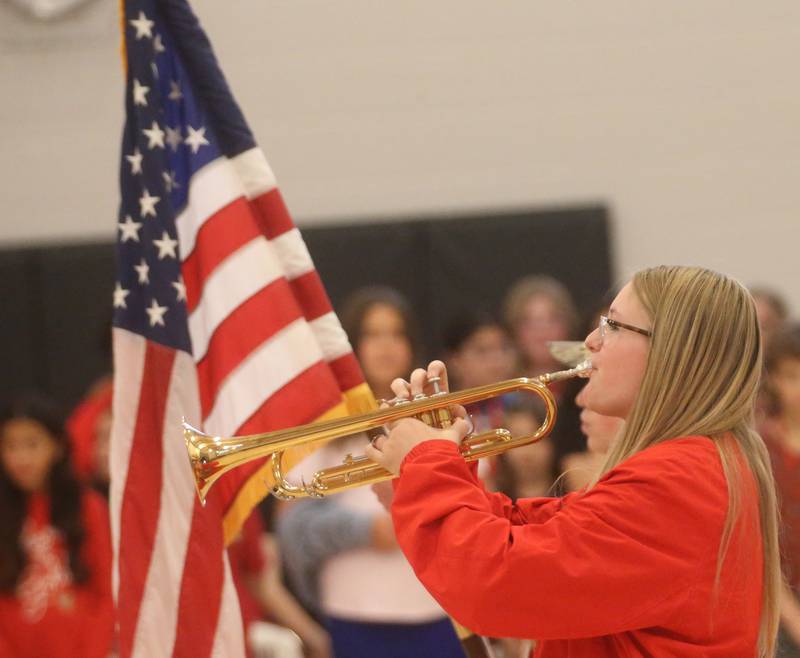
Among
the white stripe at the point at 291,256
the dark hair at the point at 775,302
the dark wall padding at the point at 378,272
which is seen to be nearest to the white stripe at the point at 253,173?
the white stripe at the point at 291,256

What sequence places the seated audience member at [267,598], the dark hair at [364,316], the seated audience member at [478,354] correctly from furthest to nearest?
1. the seated audience member at [478,354]
2. the seated audience member at [267,598]
3. the dark hair at [364,316]

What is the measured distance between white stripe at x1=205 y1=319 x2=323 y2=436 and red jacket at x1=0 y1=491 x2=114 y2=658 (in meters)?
1.58

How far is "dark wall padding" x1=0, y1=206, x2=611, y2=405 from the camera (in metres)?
7.06

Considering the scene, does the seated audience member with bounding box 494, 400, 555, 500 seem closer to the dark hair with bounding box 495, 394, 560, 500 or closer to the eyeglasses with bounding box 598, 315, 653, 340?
the dark hair with bounding box 495, 394, 560, 500

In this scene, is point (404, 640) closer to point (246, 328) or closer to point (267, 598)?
point (267, 598)

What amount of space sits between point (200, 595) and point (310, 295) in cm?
73

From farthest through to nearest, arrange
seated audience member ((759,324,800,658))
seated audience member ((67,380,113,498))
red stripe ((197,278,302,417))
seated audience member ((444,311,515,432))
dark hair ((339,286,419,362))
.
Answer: seated audience member ((444,311,515,432)), seated audience member ((67,380,113,498)), dark hair ((339,286,419,362)), seated audience member ((759,324,800,658)), red stripe ((197,278,302,417))

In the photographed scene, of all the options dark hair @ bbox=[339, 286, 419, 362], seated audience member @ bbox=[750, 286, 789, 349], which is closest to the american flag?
dark hair @ bbox=[339, 286, 419, 362]

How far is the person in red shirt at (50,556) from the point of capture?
4.09 metres

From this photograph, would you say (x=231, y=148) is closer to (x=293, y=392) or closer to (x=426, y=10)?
(x=293, y=392)

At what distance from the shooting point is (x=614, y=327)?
2.15 metres

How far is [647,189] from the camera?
7.38m

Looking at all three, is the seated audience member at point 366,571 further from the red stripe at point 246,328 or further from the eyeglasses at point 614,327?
the eyeglasses at point 614,327

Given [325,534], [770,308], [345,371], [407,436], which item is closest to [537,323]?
[770,308]
